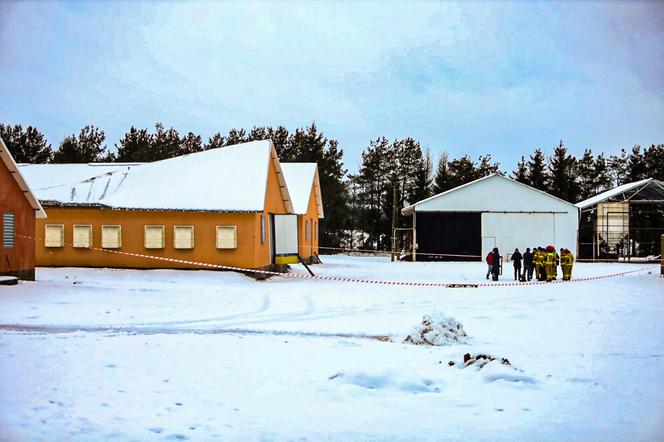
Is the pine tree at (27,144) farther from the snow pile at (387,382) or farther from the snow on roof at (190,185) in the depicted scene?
the snow pile at (387,382)

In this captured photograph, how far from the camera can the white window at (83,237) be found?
27312 mm

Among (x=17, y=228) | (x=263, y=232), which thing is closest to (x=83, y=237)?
(x=17, y=228)

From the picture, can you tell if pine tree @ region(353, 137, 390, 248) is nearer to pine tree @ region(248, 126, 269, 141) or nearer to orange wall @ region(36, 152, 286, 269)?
pine tree @ region(248, 126, 269, 141)

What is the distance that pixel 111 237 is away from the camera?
27.2m

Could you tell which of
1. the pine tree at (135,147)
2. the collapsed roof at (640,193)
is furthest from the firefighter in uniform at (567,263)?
the pine tree at (135,147)

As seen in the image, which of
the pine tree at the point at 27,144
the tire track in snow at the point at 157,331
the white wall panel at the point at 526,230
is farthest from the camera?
the pine tree at the point at 27,144

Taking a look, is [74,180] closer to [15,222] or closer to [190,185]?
[190,185]

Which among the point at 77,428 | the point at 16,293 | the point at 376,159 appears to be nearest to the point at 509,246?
the point at 376,159


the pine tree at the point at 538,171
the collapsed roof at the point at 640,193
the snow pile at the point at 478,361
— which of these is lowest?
the snow pile at the point at 478,361

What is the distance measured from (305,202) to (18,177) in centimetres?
2078

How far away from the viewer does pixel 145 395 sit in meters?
8.01

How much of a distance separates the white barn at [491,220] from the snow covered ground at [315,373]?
27280mm

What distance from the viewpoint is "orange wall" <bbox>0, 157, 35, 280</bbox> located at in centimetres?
2073

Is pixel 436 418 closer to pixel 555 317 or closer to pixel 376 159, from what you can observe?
pixel 555 317
